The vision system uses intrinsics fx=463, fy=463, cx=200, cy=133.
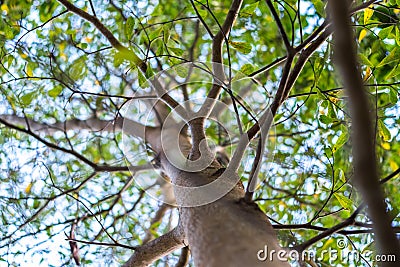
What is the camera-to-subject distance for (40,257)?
4.17ft

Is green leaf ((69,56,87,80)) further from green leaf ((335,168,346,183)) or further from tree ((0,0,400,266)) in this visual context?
green leaf ((335,168,346,183))

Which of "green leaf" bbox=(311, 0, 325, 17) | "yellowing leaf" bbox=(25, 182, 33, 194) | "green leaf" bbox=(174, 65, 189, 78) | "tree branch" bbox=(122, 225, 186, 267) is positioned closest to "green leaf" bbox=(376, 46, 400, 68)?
"green leaf" bbox=(311, 0, 325, 17)

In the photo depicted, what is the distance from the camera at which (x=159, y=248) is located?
843mm

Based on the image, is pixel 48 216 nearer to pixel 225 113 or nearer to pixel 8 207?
pixel 8 207

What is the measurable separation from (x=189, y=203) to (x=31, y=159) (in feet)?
2.76

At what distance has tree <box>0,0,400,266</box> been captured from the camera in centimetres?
68

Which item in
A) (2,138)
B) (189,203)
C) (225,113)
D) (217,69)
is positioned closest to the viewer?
(189,203)

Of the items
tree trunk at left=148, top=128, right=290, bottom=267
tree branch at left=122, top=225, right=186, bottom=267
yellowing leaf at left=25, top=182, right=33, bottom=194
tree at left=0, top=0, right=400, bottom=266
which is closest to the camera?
tree trunk at left=148, top=128, right=290, bottom=267

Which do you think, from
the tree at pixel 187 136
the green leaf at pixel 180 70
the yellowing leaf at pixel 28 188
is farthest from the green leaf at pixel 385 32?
the yellowing leaf at pixel 28 188

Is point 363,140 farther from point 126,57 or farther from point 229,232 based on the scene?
point 126,57

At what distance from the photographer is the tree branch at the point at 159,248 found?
31.7 inches

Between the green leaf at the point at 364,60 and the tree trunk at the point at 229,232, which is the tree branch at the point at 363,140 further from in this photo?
the green leaf at the point at 364,60

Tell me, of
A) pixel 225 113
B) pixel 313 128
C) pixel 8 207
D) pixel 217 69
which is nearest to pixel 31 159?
pixel 8 207

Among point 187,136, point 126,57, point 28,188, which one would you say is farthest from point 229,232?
point 28,188
